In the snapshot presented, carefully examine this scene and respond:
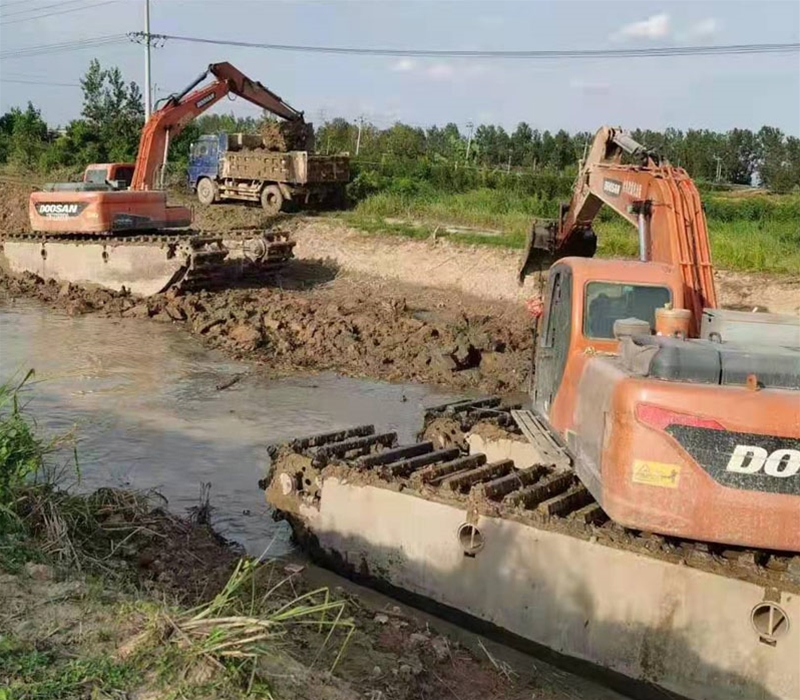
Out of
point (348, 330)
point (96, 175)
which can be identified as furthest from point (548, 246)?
point (96, 175)

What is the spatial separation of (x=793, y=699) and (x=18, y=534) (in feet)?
14.0

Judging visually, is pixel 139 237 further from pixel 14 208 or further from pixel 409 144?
pixel 409 144

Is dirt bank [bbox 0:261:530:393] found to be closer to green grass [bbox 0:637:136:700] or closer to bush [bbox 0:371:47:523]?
bush [bbox 0:371:47:523]

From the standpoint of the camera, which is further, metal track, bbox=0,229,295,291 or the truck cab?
the truck cab

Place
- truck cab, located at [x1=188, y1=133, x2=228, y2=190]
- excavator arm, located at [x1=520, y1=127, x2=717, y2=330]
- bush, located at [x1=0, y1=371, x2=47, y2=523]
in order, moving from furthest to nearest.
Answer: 1. truck cab, located at [x1=188, y1=133, x2=228, y2=190]
2. excavator arm, located at [x1=520, y1=127, x2=717, y2=330]
3. bush, located at [x1=0, y1=371, x2=47, y2=523]

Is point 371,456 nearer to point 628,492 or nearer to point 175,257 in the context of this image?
point 628,492

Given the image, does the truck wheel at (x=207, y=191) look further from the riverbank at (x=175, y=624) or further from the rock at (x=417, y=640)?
the rock at (x=417, y=640)

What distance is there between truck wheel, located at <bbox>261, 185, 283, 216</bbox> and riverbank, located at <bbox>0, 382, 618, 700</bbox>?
18244 mm

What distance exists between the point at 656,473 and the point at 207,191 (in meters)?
24.0

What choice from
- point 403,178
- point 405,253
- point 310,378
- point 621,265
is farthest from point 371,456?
point 403,178

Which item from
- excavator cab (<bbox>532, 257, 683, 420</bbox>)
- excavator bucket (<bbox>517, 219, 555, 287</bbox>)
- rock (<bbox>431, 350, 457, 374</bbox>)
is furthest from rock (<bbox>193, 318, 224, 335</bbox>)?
excavator cab (<bbox>532, 257, 683, 420</bbox>)

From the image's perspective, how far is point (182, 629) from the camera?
359 centimetres

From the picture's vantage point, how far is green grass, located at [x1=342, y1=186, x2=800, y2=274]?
59.4ft

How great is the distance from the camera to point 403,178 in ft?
99.3
